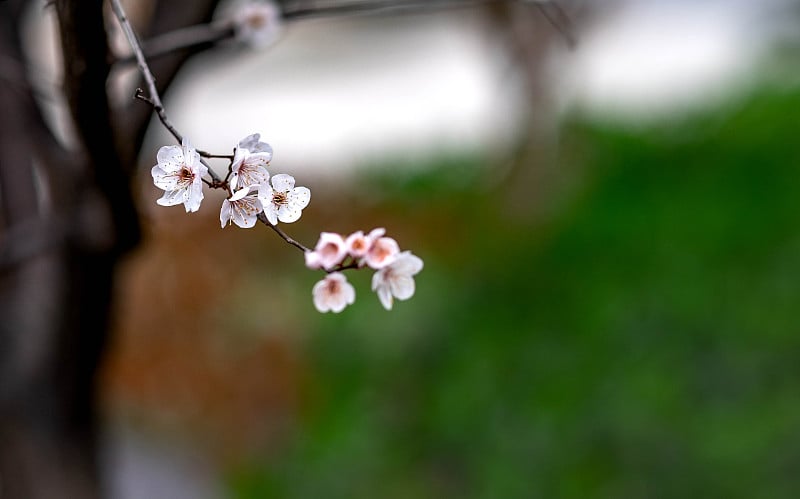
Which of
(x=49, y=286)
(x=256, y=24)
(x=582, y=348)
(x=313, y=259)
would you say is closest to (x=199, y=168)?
A: (x=313, y=259)

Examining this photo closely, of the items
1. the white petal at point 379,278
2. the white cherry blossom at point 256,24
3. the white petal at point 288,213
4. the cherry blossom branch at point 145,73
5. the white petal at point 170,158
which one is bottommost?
the white petal at point 379,278

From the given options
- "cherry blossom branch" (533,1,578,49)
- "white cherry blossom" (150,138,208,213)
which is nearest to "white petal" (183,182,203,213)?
"white cherry blossom" (150,138,208,213)

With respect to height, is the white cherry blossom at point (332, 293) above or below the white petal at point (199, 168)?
below

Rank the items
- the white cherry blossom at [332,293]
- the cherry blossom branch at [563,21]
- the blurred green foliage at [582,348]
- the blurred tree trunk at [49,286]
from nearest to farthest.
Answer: the white cherry blossom at [332,293]
the cherry blossom branch at [563,21]
the blurred tree trunk at [49,286]
the blurred green foliage at [582,348]

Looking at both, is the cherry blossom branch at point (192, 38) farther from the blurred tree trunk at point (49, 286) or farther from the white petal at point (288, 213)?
the white petal at point (288, 213)

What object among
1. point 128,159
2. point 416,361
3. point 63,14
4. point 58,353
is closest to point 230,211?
point 63,14

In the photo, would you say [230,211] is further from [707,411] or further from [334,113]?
[334,113]

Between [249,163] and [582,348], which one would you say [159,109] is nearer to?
[249,163]

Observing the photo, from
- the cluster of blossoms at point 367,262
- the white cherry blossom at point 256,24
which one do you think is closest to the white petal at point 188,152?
the cluster of blossoms at point 367,262
